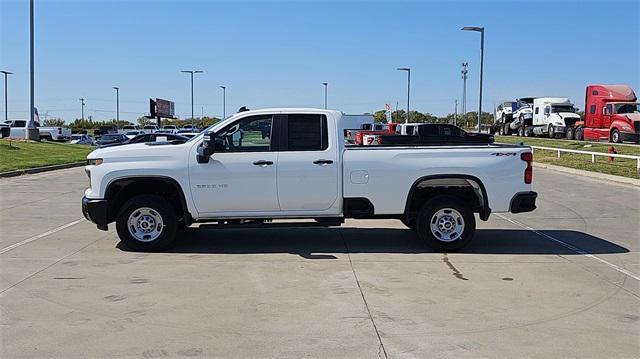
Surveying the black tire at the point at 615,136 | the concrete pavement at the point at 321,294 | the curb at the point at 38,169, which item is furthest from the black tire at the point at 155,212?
the black tire at the point at 615,136

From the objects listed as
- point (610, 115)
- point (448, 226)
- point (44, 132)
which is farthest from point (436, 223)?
point (44, 132)

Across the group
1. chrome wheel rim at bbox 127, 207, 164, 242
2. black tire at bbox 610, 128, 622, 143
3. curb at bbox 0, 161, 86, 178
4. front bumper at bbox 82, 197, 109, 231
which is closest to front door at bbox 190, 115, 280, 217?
chrome wheel rim at bbox 127, 207, 164, 242

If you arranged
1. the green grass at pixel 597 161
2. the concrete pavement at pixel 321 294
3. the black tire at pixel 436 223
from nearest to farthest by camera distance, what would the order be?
the concrete pavement at pixel 321 294 → the black tire at pixel 436 223 → the green grass at pixel 597 161

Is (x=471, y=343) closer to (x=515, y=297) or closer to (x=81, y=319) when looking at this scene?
(x=515, y=297)

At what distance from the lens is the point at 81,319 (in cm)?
604

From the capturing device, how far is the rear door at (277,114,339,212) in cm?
891

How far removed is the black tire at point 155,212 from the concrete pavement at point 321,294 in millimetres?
209

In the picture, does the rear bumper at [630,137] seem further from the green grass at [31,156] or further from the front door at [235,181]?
the front door at [235,181]

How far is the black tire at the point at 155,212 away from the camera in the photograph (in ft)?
29.6

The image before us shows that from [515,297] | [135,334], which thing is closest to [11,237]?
[135,334]

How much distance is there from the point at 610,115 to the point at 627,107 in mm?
1091

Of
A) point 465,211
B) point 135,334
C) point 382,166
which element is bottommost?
point 135,334

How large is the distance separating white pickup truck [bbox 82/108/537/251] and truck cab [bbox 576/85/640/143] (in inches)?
1159

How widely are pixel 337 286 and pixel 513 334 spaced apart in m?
2.19
